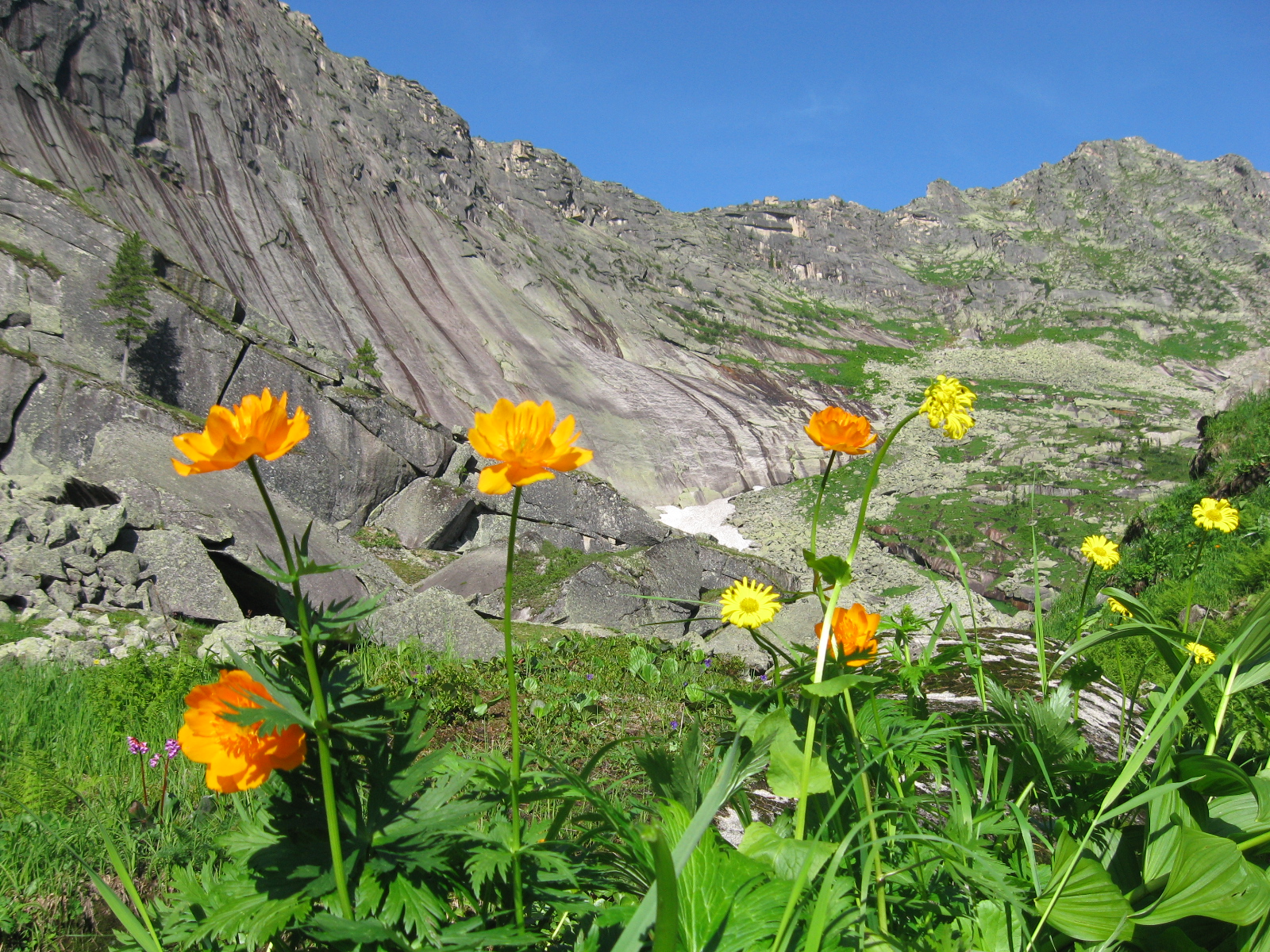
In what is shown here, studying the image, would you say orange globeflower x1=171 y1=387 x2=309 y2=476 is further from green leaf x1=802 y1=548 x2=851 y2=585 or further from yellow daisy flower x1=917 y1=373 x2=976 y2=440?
yellow daisy flower x1=917 y1=373 x2=976 y2=440

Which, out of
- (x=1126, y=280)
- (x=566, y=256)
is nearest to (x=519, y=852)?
(x=566, y=256)

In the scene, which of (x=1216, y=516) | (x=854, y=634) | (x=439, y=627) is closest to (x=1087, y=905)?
(x=854, y=634)

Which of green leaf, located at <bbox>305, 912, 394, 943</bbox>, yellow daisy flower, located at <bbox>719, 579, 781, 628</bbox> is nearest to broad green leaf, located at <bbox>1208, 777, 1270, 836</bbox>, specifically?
yellow daisy flower, located at <bbox>719, 579, 781, 628</bbox>

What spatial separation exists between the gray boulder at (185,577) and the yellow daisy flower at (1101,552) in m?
7.61

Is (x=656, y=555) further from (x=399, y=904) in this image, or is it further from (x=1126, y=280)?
(x=1126, y=280)

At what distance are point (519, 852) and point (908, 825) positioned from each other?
2.93 ft

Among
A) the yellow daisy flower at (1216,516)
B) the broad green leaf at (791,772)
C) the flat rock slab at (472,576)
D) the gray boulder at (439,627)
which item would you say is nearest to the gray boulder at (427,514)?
the flat rock slab at (472,576)

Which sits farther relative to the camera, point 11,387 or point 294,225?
point 294,225

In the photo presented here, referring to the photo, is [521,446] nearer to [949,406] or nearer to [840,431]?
[840,431]

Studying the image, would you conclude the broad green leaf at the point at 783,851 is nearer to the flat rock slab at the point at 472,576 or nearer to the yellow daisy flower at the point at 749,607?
the yellow daisy flower at the point at 749,607

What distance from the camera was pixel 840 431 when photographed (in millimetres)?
1612

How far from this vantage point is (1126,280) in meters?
91.2

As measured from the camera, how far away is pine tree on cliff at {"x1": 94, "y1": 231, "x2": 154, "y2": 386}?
13.8 meters

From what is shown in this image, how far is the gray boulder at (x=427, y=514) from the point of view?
50.4 ft
